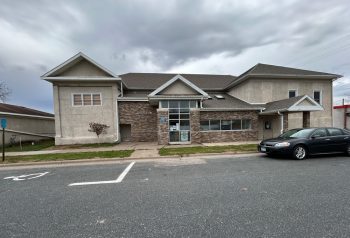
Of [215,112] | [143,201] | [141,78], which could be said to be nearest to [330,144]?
[215,112]

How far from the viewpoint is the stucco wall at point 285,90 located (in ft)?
61.0

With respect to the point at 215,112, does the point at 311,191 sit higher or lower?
lower

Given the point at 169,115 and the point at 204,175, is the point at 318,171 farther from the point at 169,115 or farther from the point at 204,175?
the point at 169,115

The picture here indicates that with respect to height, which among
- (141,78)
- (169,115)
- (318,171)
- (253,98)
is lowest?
(318,171)

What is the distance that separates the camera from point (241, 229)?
2.96 m

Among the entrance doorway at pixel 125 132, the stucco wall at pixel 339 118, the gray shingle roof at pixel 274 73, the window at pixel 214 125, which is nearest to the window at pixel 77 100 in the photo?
the entrance doorway at pixel 125 132

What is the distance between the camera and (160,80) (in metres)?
22.9

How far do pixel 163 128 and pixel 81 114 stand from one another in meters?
7.60

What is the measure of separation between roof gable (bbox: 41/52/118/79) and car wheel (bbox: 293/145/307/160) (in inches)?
558

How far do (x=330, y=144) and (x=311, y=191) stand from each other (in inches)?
235

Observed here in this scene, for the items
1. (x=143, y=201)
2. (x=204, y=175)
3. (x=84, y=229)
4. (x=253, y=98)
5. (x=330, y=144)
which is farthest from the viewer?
(x=253, y=98)

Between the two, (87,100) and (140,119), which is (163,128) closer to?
(140,119)

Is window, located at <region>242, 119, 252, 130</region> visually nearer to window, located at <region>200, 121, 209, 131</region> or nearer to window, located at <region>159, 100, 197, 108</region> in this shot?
window, located at <region>200, 121, 209, 131</region>

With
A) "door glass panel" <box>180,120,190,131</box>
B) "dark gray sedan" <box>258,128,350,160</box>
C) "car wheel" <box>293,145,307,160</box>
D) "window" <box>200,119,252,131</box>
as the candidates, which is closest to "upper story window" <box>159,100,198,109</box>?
"door glass panel" <box>180,120,190,131</box>
